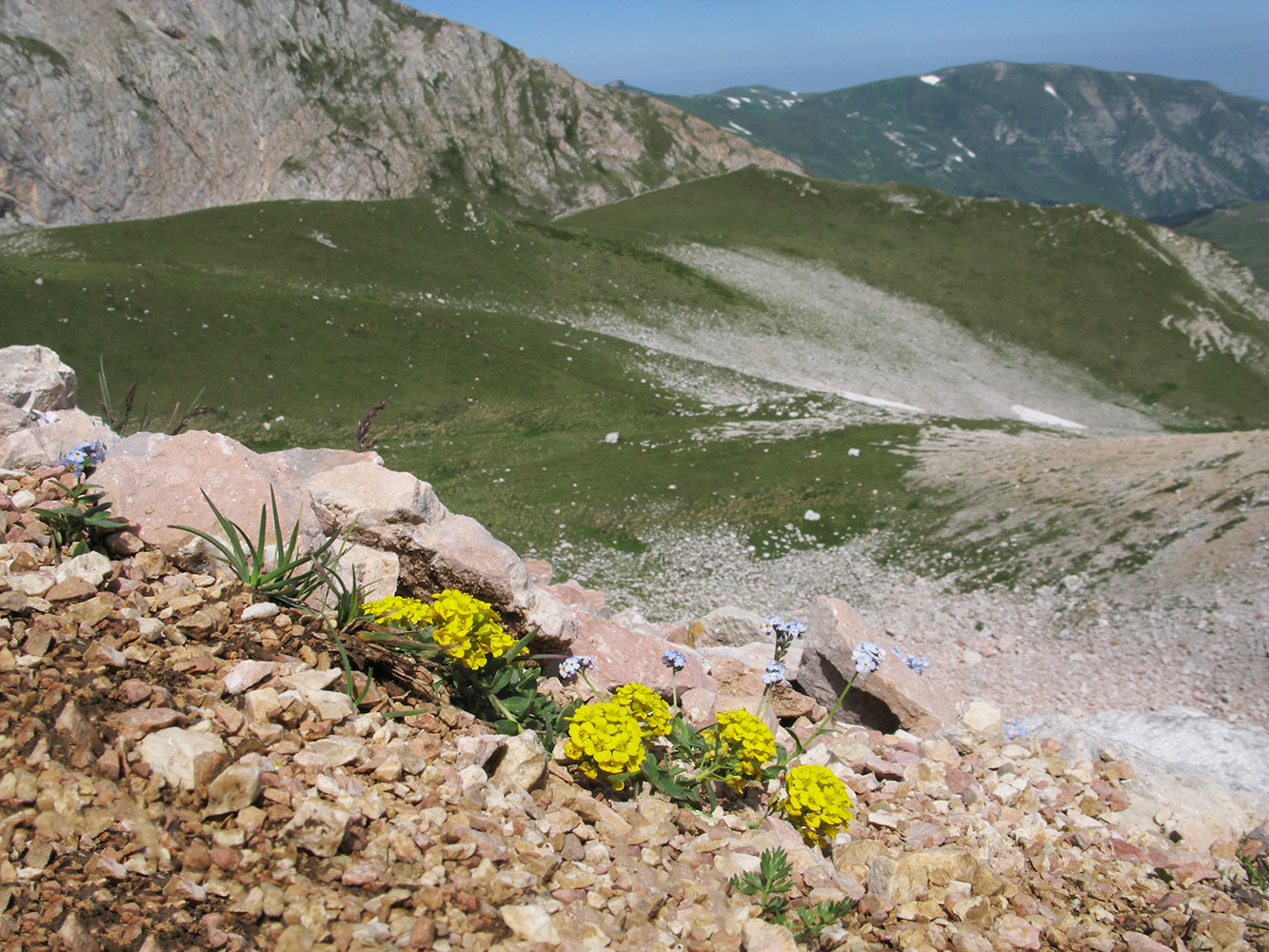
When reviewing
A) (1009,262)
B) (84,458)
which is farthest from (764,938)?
(1009,262)

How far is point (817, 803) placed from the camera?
18.6 ft

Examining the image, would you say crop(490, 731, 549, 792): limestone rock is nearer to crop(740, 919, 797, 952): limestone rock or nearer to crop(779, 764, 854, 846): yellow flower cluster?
crop(740, 919, 797, 952): limestone rock

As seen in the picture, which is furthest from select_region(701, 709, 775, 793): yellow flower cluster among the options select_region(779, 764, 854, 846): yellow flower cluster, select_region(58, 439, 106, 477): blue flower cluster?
select_region(58, 439, 106, 477): blue flower cluster

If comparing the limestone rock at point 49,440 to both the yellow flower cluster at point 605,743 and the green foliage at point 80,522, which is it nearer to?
the green foliage at point 80,522

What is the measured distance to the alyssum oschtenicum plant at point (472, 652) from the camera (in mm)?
6184

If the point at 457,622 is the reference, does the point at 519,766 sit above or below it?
below

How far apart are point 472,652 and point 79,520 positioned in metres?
3.43

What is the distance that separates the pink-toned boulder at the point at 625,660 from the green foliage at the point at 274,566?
2885mm

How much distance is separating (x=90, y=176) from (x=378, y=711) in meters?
122

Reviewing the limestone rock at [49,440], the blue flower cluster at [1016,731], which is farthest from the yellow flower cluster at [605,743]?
the blue flower cluster at [1016,731]

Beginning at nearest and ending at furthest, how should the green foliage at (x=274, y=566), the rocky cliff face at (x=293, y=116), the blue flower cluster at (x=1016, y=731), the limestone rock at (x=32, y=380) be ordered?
the green foliage at (x=274, y=566)
the limestone rock at (x=32, y=380)
the blue flower cluster at (x=1016, y=731)
the rocky cliff face at (x=293, y=116)

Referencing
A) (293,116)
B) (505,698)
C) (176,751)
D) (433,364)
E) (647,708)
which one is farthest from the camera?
(293,116)

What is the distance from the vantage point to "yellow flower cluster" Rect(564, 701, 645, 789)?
18.4 feet

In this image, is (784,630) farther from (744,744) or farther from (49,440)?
(49,440)
